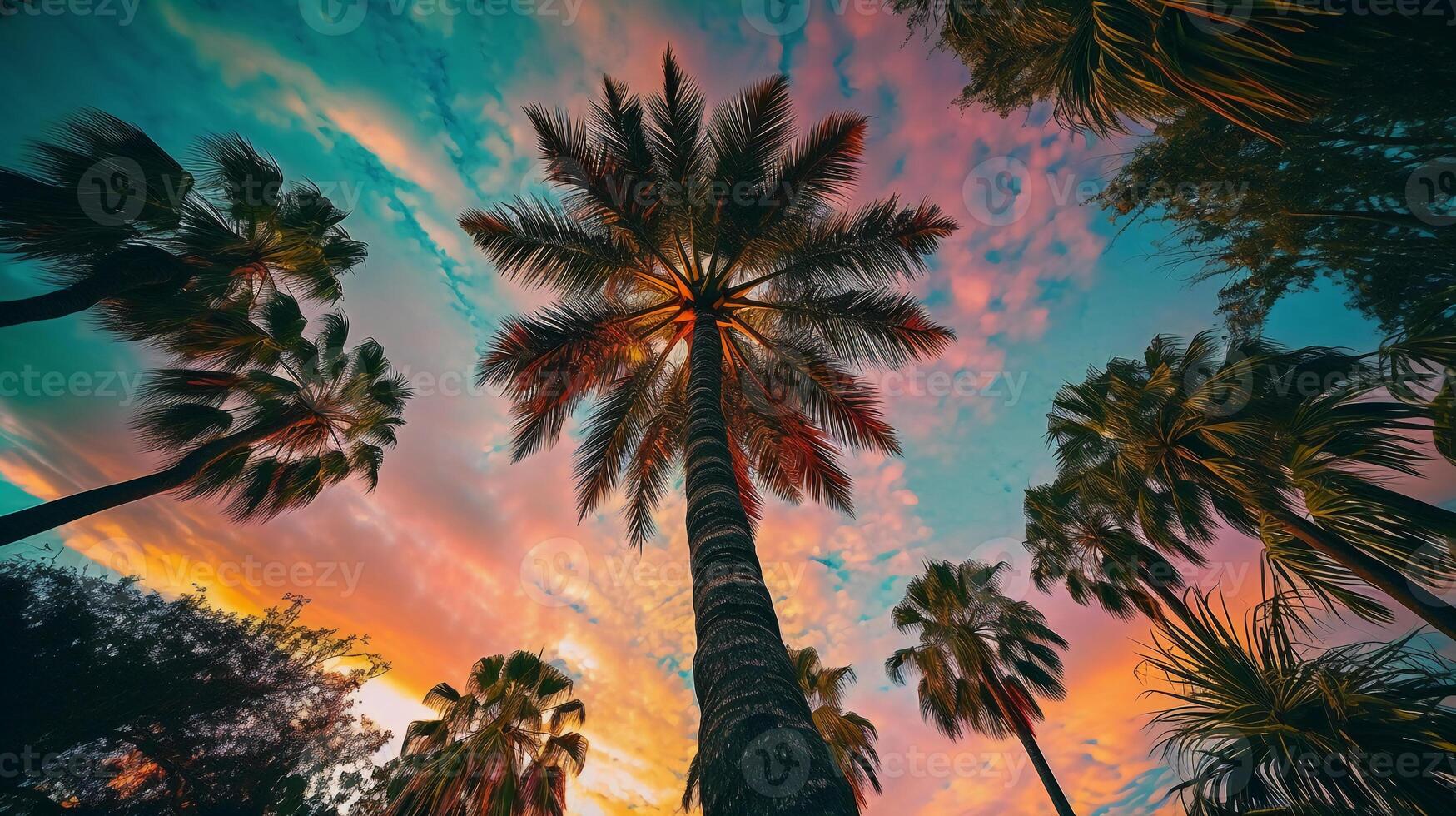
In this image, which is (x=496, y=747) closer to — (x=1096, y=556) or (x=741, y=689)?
(x=741, y=689)

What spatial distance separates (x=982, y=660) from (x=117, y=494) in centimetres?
1773

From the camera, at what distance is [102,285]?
631cm

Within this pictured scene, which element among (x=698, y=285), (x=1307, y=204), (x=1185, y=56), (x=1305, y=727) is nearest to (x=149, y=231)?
(x=698, y=285)

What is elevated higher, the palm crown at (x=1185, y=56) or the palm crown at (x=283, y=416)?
the palm crown at (x=283, y=416)

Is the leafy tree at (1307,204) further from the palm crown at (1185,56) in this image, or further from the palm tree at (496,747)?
the palm tree at (496,747)

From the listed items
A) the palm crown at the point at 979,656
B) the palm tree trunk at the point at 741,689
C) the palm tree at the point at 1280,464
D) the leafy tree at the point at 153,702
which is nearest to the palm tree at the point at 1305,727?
the palm tree at the point at 1280,464

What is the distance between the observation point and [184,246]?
721cm

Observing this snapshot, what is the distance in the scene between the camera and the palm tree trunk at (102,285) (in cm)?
584

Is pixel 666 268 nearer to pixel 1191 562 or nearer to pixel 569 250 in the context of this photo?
pixel 569 250

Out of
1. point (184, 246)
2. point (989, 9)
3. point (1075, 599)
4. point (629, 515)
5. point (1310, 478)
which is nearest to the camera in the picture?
point (1310, 478)

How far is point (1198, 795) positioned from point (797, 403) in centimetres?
691

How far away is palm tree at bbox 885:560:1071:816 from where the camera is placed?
11102mm

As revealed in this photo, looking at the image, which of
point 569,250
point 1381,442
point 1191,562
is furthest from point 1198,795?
point 569,250

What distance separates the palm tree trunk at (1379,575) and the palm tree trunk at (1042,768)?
8199 millimetres
